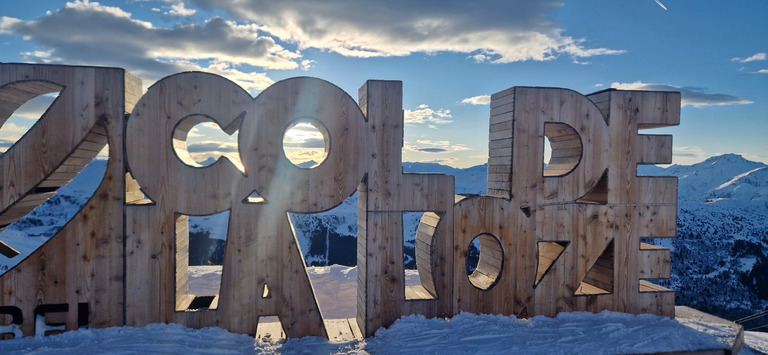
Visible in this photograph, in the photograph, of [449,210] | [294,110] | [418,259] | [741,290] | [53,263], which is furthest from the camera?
[741,290]

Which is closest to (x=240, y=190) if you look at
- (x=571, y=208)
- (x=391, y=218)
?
(x=391, y=218)

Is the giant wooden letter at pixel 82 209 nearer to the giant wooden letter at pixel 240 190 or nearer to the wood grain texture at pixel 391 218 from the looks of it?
the giant wooden letter at pixel 240 190

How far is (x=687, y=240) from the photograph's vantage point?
76812 mm

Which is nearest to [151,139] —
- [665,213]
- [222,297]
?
[222,297]

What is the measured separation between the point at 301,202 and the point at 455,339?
2338 mm

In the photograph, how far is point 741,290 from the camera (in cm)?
6203

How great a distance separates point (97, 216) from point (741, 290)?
266ft

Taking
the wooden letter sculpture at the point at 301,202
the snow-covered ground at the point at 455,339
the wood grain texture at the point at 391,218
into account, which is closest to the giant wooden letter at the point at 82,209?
the wooden letter sculpture at the point at 301,202

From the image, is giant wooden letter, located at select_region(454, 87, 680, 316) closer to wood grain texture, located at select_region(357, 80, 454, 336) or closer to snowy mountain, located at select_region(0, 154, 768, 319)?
wood grain texture, located at select_region(357, 80, 454, 336)

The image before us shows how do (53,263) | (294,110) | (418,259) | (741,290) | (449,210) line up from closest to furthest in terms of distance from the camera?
(53,263)
(294,110)
(449,210)
(418,259)
(741,290)

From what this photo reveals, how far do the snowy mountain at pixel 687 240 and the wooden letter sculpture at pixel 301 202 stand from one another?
31.3 meters

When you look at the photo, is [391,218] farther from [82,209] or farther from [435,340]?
[82,209]

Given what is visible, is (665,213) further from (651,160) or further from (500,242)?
(500,242)

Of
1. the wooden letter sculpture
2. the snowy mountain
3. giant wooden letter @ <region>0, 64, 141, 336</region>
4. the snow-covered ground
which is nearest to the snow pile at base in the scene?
the snow-covered ground
